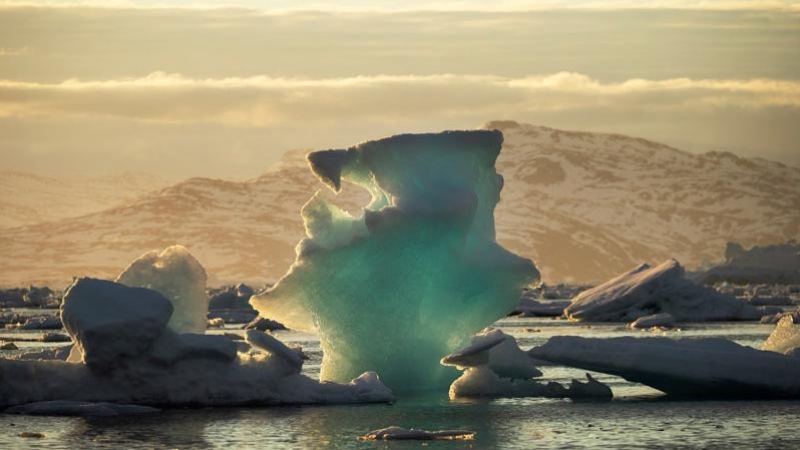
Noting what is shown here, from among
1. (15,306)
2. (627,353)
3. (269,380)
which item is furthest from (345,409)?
(15,306)

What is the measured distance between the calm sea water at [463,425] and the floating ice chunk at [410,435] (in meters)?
0.25

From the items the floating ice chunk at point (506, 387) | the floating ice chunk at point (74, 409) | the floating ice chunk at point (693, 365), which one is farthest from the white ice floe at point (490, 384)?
the floating ice chunk at point (74, 409)

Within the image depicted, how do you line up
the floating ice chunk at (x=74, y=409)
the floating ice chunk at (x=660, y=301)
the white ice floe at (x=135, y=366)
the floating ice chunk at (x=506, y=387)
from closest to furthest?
the floating ice chunk at (x=74, y=409), the white ice floe at (x=135, y=366), the floating ice chunk at (x=506, y=387), the floating ice chunk at (x=660, y=301)

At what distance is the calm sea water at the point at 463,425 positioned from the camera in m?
21.2

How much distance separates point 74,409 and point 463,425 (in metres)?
5.88

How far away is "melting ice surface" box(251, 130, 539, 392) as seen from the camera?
2770cm

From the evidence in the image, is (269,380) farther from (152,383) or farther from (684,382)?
(684,382)

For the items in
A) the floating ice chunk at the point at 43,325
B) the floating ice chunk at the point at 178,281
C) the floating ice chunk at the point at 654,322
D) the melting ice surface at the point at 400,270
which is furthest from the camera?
the floating ice chunk at the point at 43,325

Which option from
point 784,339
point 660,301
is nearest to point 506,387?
point 784,339

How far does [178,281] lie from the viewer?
28.0m

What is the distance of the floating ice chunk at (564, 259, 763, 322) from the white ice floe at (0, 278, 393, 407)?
96.1 ft

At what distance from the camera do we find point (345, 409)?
25016 millimetres

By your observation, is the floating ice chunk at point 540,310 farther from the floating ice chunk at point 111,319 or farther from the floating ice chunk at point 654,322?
the floating ice chunk at point 111,319

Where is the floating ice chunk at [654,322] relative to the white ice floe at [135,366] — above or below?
above
